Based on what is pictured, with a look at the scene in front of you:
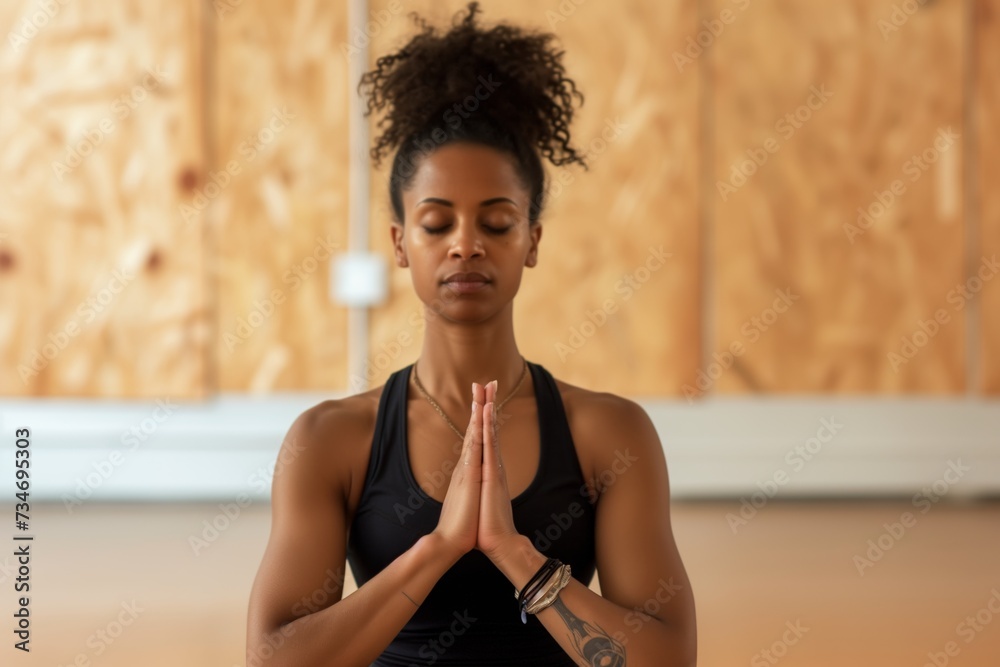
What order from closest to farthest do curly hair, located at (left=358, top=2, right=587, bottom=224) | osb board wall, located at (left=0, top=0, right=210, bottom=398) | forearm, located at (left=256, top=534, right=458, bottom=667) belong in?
forearm, located at (left=256, top=534, right=458, bottom=667)
curly hair, located at (left=358, top=2, right=587, bottom=224)
osb board wall, located at (left=0, top=0, right=210, bottom=398)

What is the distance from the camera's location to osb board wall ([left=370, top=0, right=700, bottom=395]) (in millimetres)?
4598

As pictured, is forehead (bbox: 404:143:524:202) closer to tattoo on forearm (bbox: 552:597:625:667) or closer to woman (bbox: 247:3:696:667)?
woman (bbox: 247:3:696:667)

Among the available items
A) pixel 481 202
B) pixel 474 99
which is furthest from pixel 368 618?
pixel 474 99

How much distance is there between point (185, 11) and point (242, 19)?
0.23 metres

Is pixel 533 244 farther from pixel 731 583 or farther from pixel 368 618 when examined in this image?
pixel 731 583

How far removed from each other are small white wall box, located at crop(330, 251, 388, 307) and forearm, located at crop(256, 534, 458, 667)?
10.9 ft

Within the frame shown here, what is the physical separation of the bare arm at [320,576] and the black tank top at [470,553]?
46 millimetres

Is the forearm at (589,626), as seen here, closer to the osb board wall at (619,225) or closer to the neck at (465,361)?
the neck at (465,361)

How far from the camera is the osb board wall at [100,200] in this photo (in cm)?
451

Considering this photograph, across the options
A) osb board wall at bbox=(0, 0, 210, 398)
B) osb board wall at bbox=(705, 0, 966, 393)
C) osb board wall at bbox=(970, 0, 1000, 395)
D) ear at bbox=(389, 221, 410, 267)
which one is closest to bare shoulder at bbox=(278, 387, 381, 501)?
ear at bbox=(389, 221, 410, 267)

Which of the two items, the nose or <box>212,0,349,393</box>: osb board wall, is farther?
<box>212,0,349,393</box>: osb board wall

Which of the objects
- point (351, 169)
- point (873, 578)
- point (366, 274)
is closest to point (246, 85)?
point (351, 169)

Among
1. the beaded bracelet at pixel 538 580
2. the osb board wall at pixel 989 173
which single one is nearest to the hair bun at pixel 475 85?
the beaded bracelet at pixel 538 580

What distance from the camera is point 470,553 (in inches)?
54.6
